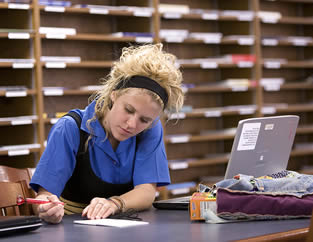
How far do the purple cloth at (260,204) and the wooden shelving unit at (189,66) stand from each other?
3.03 metres

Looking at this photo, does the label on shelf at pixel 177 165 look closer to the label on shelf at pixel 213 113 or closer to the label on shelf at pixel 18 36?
the label on shelf at pixel 213 113

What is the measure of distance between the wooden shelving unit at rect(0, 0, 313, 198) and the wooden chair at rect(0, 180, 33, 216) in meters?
2.21

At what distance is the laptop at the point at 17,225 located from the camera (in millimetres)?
1735

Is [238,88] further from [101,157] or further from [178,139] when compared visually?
[101,157]

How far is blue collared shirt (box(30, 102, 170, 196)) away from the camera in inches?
91.2

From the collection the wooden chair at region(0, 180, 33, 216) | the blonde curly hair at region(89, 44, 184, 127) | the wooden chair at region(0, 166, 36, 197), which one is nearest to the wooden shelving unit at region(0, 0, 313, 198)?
the wooden chair at region(0, 166, 36, 197)

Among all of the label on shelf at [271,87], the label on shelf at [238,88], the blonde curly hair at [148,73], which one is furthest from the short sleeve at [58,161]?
the label on shelf at [271,87]

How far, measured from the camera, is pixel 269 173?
2459 millimetres

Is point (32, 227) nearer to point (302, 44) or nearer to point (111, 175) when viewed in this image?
point (111, 175)

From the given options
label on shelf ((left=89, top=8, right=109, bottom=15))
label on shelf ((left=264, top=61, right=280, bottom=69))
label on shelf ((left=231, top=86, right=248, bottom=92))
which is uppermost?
label on shelf ((left=89, top=8, right=109, bottom=15))

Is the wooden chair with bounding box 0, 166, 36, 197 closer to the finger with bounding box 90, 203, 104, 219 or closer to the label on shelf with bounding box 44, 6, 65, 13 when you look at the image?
the finger with bounding box 90, 203, 104, 219

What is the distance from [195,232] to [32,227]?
1.69 ft

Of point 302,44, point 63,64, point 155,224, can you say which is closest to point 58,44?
point 63,64

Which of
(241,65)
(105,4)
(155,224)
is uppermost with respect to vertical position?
(105,4)
